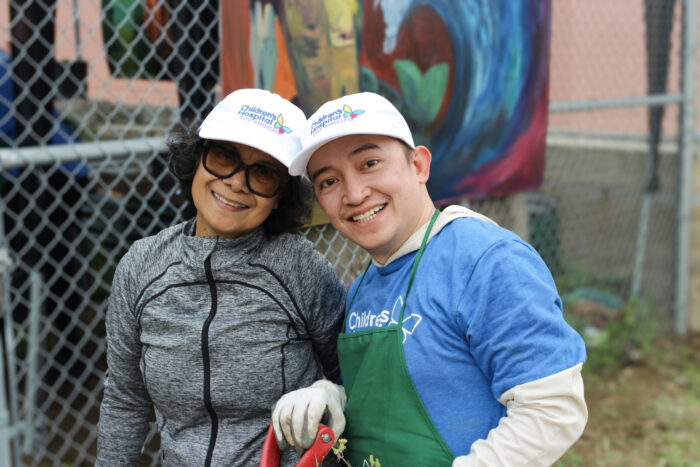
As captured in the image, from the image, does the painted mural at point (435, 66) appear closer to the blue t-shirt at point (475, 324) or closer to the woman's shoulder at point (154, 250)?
the woman's shoulder at point (154, 250)

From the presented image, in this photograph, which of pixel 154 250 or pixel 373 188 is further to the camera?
pixel 154 250

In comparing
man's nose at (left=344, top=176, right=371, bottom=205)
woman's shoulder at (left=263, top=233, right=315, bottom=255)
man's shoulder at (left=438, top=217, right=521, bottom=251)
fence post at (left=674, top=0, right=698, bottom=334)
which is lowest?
fence post at (left=674, top=0, right=698, bottom=334)

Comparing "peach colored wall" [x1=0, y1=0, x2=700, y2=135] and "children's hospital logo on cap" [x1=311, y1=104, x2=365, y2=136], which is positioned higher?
"children's hospital logo on cap" [x1=311, y1=104, x2=365, y2=136]

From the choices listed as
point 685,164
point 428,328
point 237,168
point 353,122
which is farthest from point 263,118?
point 685,164

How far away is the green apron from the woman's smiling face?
15.0 inches

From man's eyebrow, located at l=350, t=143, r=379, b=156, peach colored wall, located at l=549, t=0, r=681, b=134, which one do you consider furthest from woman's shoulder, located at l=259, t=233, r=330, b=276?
peach colored wall, located at l=549, t=0, r=681, b=134

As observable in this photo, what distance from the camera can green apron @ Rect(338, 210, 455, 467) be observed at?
4.91 ft

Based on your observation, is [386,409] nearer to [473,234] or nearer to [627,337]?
[473,234]

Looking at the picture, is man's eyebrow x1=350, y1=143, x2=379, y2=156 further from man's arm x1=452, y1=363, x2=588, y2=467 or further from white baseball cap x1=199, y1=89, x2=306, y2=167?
man's arm x1=452, y1=363, x2=588, y2=467

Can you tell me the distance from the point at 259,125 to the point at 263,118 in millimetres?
Answer: 21

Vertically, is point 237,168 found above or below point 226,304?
above

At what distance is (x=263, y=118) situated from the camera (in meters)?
1.67

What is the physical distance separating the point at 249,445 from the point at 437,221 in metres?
0.72

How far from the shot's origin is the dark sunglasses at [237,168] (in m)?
1.71
